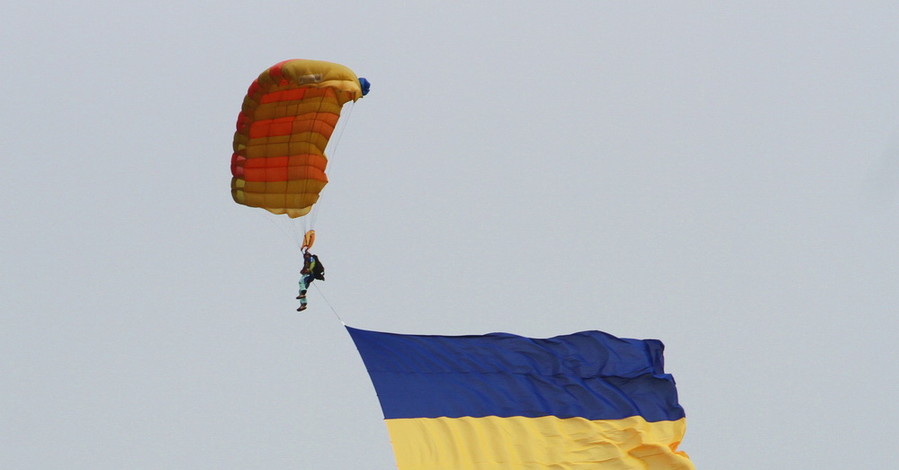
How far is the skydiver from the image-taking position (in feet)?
89.6

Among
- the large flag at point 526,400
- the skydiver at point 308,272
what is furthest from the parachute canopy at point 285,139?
the large flag at point 526,400

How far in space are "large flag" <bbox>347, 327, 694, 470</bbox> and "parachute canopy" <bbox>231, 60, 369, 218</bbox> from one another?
2698 mm

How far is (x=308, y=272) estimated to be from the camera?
89.6ft

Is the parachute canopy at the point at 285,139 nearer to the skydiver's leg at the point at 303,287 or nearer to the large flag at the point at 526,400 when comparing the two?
the skydiver's leg at the point at 303,287

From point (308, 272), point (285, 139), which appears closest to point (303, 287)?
point (308, 272)

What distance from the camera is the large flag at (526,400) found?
25.2 meters

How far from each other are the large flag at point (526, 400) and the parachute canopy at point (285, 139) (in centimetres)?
270

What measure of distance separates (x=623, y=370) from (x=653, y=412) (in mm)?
672

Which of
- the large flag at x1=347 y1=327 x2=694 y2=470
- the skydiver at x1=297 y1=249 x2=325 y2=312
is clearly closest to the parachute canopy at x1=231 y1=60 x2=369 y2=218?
the skydiver at x1=297 y1=249 x2=325 y2=312

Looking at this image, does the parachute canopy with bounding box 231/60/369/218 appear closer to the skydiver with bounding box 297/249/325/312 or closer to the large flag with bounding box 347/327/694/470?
the skydiver with bounding box 297/249/325/312

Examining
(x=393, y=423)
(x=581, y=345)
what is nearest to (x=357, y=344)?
(x=393, y=423)

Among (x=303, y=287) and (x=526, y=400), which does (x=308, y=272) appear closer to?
(x=303, y=287)

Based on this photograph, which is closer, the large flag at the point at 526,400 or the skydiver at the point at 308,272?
the large flag at the point at 526,400

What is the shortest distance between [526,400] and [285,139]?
16.0 feet
